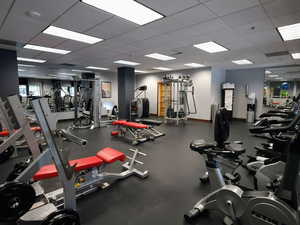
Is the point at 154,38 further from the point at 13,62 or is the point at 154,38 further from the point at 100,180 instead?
the point at 13,62

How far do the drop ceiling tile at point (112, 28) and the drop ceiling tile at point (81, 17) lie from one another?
12 centimetres

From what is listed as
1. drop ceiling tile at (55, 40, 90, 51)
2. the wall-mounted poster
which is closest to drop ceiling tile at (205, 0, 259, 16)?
drop ceiling tile at (55, 40, 90, 51)

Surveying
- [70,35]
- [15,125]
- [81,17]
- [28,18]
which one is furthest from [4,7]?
[15,125]

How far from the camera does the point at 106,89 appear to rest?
9.82 m

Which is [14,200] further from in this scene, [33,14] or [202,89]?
[202,89]

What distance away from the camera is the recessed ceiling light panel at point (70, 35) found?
3.19m

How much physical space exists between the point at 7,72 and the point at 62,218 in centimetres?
522

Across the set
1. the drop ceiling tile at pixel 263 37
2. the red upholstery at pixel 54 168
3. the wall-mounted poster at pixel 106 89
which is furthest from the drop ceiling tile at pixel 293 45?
the wall-mounted poster at pixel 106 89

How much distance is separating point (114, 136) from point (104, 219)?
11.9 ft

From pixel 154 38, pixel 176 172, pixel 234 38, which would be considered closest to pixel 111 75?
pixel 154 38

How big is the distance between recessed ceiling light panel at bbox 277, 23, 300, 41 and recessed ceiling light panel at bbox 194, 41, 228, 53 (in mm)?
1273

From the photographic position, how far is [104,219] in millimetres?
1738

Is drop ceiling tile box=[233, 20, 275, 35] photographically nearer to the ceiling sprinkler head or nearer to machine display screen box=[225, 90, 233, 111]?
the ceiling sprinkler head

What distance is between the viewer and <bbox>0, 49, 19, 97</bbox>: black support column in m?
4.56
